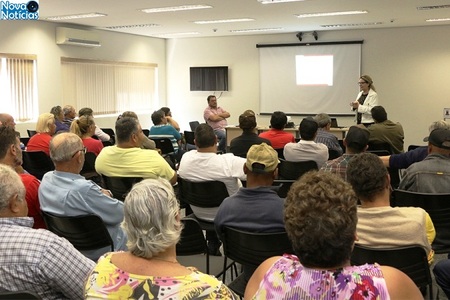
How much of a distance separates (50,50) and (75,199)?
808 cm

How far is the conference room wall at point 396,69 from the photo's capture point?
37.3 feet

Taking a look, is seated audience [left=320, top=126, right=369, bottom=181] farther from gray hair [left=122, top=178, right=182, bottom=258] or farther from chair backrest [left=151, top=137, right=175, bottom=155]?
chair backrest [left=151, top=137, right=175, bottom=155]

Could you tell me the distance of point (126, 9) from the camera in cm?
861

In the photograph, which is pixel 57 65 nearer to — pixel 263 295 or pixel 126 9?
pixel 126 9

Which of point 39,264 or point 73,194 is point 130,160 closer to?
point 73,194

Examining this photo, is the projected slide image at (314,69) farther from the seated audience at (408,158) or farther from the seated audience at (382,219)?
the seated audience at (382,219)

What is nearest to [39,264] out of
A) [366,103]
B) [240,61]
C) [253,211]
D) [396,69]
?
[253,211]

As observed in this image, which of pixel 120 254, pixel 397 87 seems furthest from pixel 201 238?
pixel 397 87

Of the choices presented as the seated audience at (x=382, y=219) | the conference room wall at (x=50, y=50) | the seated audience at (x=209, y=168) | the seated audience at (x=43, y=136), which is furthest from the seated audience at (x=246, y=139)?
the conference room wall at (x=50, y=50)

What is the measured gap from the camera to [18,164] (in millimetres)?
3354

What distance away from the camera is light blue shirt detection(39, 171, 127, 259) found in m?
3.01

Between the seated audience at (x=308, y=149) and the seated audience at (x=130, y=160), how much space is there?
1.72m

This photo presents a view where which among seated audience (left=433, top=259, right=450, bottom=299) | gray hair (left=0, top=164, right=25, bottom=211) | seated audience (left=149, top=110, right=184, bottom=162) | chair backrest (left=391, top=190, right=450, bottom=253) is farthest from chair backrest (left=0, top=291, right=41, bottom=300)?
seated audience (left=149, top=110, right=184, bottom=162)

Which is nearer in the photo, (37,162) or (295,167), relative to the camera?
(295,167)
